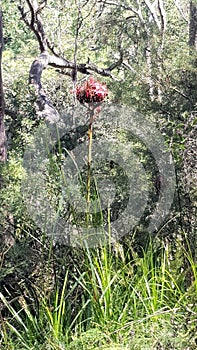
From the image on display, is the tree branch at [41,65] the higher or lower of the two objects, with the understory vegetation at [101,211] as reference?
higher

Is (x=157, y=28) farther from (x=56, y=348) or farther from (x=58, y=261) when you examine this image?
(x=56, y=348)

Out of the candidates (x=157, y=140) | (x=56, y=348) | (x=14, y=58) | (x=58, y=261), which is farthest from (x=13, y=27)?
(x=56, y=348)

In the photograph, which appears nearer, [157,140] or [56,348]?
[56,348]

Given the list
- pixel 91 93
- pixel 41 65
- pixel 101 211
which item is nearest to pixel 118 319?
pixel 101 211

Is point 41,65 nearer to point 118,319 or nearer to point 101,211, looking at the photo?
point 101,211

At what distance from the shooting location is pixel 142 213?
148 inches

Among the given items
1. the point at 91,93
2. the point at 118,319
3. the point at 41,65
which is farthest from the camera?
the point at 41,65

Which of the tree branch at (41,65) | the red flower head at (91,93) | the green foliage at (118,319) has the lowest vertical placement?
the green foliage at (118,319)

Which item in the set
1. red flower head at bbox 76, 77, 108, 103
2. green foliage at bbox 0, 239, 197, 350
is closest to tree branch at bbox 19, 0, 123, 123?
red flower head at bbox 76, 77, 108, 103

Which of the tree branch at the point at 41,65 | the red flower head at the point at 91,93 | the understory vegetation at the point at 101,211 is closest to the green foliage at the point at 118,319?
the understory vegetation at the point at 101,211

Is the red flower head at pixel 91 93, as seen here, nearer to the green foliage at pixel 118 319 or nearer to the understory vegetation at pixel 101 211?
the understory vegetation at pixel 101 211

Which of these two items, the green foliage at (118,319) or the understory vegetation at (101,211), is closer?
the green foliage at (118,319)

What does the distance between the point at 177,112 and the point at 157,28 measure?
369 centimetres

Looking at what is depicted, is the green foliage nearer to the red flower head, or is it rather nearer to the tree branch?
the red flower head
